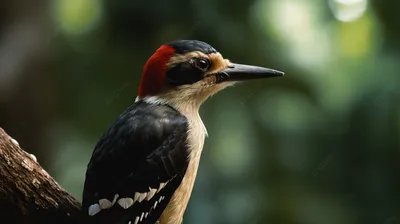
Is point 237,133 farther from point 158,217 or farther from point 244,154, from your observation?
point 158,217

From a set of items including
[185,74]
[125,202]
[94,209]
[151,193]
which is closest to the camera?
[94,209]

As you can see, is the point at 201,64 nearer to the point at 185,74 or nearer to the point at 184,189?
the point at 185,74

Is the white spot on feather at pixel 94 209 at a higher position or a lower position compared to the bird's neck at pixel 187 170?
higher

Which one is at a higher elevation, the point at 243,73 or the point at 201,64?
the point at 201,64

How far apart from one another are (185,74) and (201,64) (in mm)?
103

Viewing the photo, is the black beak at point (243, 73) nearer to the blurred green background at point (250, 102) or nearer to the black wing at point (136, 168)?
the black wing at point (136, 168)

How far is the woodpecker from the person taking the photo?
3811 mm

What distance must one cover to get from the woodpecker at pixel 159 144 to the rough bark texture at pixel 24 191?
16 centimetres

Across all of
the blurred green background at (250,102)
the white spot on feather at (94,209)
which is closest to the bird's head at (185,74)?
the white spot on feather at (94,209)

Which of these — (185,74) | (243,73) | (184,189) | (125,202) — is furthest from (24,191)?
(243,73)

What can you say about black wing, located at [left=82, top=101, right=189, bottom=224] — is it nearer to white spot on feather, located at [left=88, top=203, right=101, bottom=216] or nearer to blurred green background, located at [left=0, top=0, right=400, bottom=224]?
white spot on feather, located at [left=88, top=203, right=101, bottom=216]

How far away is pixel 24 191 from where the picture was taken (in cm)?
356

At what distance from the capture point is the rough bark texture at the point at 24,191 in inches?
139

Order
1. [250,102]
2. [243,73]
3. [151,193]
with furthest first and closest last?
[250,102] → [243,73] → [151,193]
